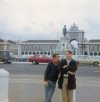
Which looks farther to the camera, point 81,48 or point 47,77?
point 81,48

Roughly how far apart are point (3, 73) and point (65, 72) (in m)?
2.36

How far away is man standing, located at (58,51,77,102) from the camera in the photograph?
10.9 metres

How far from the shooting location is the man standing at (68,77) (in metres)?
10.9

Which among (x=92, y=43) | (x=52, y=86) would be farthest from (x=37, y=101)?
(x=92, y=43)

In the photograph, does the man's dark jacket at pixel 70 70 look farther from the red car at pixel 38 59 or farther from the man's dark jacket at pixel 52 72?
the red car at pixel 38 59

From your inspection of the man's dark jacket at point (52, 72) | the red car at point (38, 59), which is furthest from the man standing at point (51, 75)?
the red car at point (38, 59)

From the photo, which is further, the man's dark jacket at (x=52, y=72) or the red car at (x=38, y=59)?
the red car at (x=38, y=59)

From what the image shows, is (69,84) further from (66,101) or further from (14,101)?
(14,101)

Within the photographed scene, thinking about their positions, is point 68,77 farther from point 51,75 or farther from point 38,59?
point 38,59

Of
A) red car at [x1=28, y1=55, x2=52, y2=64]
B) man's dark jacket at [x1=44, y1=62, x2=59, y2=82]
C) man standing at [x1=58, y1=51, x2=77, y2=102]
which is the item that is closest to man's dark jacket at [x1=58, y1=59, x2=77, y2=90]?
man standing at [x1=58, y1=51, x2=77, y2=102]

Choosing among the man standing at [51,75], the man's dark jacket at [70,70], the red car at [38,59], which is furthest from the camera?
the red car at [38,59]

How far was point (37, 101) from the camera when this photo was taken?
13320 millimetres

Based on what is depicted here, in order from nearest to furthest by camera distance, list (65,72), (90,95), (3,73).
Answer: (3,73) → (65,72) → (90,95)

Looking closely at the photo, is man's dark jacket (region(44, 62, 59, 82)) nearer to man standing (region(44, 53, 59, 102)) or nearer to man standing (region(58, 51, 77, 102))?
man standing (region(44, 53, 59, 102))
